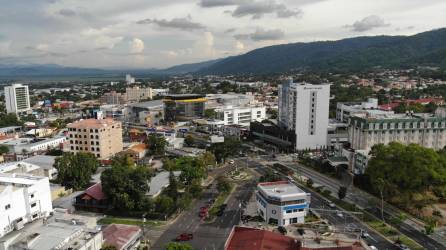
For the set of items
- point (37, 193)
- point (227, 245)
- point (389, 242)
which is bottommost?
point (389, 242)

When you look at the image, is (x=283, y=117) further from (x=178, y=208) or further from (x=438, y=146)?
(x=178, y=208)

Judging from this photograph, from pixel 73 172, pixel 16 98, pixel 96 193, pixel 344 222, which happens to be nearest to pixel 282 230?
pixel 344 222

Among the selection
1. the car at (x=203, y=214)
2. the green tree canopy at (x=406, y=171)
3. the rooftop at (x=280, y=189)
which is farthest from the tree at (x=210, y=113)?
the green tree canopy at (x=406, y=171)

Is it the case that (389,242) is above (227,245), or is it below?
below

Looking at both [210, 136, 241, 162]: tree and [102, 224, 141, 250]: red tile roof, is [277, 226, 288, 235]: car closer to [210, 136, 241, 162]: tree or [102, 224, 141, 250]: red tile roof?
[102, 224, 141, 250]: red tile roof

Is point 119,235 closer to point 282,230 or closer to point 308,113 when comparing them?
point 282,230

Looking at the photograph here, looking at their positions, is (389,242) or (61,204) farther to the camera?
(61,204)

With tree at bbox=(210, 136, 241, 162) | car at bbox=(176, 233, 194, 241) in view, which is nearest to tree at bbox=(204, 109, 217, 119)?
tree at bbox=(210, 136, 241, 162)

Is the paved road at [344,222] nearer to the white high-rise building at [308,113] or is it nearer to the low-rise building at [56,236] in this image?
the low-rise building at [56,236]

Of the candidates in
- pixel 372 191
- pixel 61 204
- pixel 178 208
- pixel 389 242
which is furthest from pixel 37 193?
pixel 372 191
